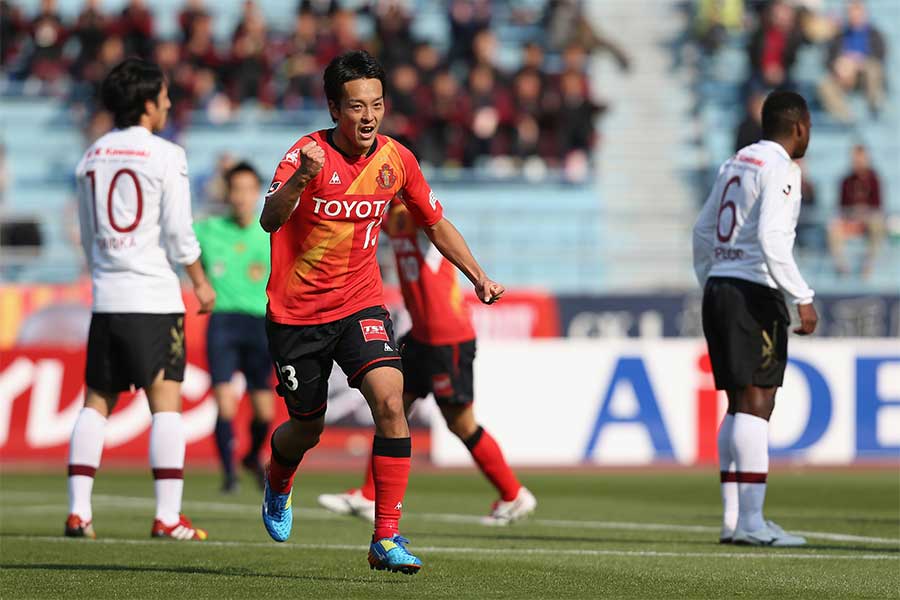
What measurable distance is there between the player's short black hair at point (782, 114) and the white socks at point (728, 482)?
5.11 feet

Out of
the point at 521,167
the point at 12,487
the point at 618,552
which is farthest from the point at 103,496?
the point at 521,167

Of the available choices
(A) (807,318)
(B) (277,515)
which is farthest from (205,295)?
(A) (807,318)

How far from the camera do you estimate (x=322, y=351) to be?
7.30m

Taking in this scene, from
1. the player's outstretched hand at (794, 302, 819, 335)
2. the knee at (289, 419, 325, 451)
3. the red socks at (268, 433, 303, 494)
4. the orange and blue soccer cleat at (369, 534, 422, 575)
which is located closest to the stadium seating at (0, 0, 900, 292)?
the player's outstretched hand at (794, 302, 819, 335)

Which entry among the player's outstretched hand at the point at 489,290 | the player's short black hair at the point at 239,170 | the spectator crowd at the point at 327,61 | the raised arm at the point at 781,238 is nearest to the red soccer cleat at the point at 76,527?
the player's outstretched hand at the point at 489,290

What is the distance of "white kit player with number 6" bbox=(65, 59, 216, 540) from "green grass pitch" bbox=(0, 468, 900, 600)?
43cm

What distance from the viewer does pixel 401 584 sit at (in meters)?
6.92

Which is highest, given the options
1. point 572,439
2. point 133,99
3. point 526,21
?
point 526,21

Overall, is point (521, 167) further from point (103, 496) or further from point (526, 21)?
point (103, 496)

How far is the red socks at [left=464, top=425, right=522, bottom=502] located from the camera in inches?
404

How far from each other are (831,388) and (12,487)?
26.8ft

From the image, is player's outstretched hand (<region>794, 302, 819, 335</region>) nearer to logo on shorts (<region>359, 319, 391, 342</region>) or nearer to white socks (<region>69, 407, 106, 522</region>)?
logo on shorts (<region>359, 319, 391, 342</region>)

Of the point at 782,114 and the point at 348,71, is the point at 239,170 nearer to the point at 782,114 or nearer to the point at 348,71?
the point at 782,114

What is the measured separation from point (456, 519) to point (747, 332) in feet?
9.28
